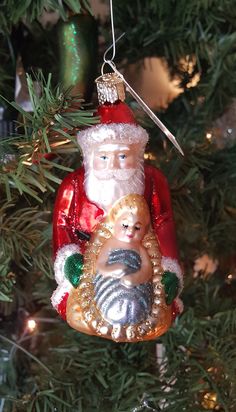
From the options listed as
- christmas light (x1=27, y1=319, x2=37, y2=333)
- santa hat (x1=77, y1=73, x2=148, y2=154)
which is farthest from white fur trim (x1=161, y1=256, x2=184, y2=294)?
christmas light (x1=27, y1=319, x2=37, y2=333)

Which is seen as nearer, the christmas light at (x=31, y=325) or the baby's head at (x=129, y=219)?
the baby's head at (x=129, y=219)

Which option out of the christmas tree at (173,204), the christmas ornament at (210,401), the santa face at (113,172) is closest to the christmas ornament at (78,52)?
the christmas tree at (173,204)

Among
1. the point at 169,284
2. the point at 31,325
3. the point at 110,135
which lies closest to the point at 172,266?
the point at 169,284

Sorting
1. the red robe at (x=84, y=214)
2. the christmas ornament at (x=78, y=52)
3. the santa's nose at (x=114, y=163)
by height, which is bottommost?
the red robe at (x=84, y=214)

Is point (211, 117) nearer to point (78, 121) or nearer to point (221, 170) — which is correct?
point (221, 170)

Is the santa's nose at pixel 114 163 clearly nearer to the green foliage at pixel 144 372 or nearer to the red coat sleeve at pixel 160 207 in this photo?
the red coat sleeve at pixel 160 207

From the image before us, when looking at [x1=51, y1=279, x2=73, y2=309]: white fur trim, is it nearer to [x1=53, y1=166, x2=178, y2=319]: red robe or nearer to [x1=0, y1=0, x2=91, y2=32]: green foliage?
[x1=53, y1=166, x2=178, y2=319]: red robe

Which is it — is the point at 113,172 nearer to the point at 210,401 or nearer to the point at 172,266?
the point at 172,266
